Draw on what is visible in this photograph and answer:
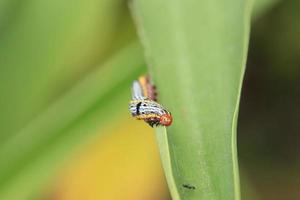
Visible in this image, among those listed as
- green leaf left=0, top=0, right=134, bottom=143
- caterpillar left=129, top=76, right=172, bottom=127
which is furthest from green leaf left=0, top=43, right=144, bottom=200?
green leaf left=0, top=0, right=134, bottom=143

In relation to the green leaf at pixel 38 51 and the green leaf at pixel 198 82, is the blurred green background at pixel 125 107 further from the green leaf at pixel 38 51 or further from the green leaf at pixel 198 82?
the green leaf at pixel 198 82

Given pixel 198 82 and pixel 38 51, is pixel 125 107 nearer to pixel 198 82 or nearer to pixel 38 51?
pixel 38 51

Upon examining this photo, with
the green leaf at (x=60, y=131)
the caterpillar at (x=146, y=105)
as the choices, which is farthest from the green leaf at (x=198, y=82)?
the green leaf at (x=60, y=131)

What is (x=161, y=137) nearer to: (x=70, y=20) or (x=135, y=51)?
(x=135, y=51)

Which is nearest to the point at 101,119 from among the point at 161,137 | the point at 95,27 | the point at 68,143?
the point at 68,143

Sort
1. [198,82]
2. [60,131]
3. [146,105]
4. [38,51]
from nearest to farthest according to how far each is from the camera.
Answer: [198,82], [146,105], [60,131], [38,51]

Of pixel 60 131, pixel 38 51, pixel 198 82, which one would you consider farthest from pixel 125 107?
pixel 198 82
